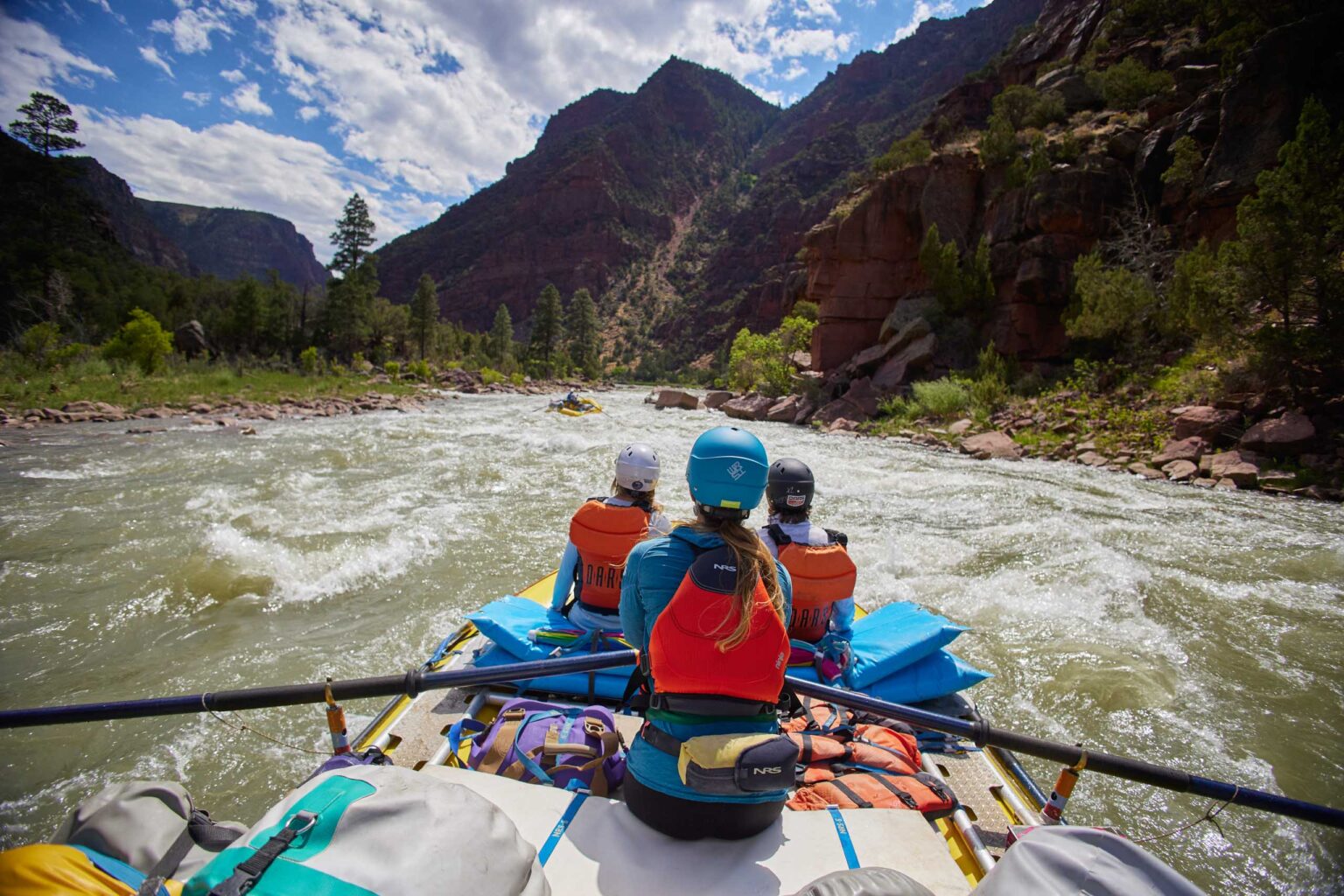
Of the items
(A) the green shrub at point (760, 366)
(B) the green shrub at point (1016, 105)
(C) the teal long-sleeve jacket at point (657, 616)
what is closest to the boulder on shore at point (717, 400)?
(A) the green shrub at point (760, 366)

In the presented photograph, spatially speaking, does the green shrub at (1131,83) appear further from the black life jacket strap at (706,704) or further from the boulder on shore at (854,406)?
the black life jacket strap at (706,704)

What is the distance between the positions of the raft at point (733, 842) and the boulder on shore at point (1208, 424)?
43.9 feet

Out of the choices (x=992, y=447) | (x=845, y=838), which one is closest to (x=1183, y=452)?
(x=992, y=447)

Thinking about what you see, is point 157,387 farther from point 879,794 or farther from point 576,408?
point 879,794

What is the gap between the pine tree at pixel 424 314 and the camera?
50.4 m

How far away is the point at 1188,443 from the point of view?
12164 millimetres

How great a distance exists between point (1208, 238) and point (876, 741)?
21.8 meters

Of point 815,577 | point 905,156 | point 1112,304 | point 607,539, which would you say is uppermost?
point 905,156

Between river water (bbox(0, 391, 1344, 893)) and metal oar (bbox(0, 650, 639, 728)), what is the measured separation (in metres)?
1.08

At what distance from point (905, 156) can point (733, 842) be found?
34.3 meters

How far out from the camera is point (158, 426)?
51.2ft

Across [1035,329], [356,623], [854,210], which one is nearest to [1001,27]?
[854,210]

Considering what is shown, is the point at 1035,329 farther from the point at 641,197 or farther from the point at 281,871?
the point at 641,197

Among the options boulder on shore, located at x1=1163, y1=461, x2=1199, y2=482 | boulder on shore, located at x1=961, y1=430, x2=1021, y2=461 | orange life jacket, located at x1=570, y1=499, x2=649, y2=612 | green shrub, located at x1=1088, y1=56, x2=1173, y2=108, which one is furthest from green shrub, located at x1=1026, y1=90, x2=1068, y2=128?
orange life jacket, located at x1=570, y1=499, x2=649, y2=612
